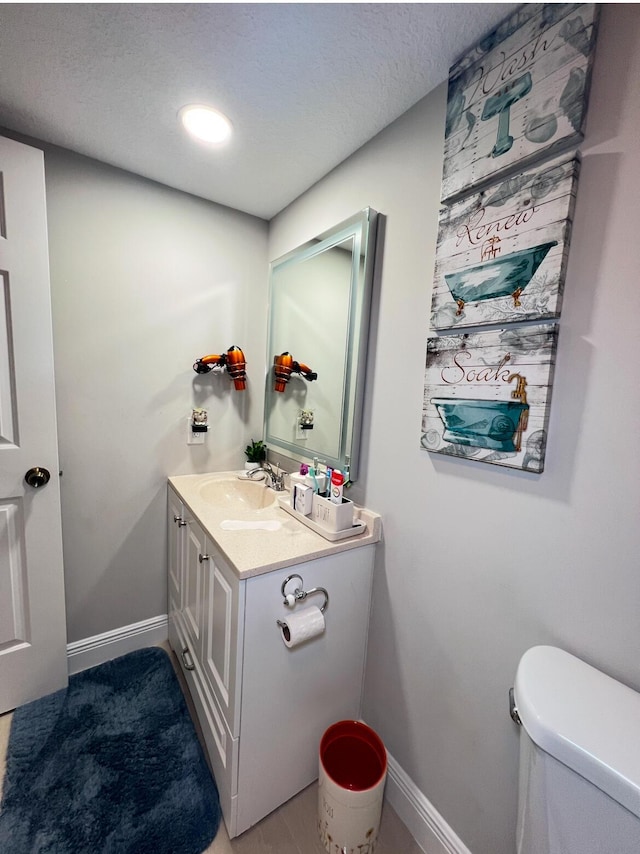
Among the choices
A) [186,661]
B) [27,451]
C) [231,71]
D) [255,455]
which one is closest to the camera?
[231,71]

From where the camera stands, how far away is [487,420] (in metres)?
0.87

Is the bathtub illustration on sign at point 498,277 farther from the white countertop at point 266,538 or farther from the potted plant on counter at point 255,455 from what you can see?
the potted plant on counter at point 255,455

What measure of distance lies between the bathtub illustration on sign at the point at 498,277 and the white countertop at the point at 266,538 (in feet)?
2.53

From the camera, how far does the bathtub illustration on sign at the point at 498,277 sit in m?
0.78

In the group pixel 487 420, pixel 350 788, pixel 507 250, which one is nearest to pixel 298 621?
pixel 350 788

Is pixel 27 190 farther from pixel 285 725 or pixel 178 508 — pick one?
pixel 285 725

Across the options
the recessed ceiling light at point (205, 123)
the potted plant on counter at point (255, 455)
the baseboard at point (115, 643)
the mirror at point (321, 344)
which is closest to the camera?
the recessed ceiling light at point (205, 123)

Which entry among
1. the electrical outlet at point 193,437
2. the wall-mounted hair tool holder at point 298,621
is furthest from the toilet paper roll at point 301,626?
the electrical outlet at point 193,437

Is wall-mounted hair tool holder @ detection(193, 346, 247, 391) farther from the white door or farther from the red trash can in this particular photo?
the red trash can

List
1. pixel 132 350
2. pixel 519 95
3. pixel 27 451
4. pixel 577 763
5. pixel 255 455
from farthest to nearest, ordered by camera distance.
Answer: pixel 255 455
pixel 132 350
pixel 27 451
pixel 519 95
pixel 577 763

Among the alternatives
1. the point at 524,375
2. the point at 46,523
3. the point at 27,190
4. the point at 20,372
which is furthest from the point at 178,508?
the point at 524,375

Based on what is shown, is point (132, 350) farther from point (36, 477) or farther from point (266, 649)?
point (266, 649)

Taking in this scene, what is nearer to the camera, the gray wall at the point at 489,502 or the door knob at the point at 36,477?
the gray wall at the point at 489,502

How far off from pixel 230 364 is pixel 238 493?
0.65 meters
